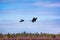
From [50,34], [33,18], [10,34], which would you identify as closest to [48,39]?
[33,18]

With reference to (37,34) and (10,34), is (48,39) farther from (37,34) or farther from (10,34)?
(10,34)

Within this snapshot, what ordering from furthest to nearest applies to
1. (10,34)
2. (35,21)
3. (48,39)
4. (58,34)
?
(10,34), (58,34), (48,39), (35,21)

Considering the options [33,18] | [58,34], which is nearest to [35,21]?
[33,18]

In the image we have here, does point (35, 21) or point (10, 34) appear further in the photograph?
point (10, 34)

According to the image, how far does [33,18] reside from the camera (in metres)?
10.4

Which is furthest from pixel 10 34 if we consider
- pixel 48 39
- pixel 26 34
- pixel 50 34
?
pixel 48 39

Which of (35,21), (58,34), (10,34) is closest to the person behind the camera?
(35,21)

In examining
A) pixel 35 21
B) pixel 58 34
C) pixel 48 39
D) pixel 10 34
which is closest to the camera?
pixel 35 21

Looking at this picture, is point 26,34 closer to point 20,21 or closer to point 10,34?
point 10,34

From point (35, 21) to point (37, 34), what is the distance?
441 cm

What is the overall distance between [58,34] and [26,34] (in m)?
2.27

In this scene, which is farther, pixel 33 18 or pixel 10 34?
pixel 10 34

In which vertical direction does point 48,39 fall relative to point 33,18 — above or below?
below

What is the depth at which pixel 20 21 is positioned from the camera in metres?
10.3
